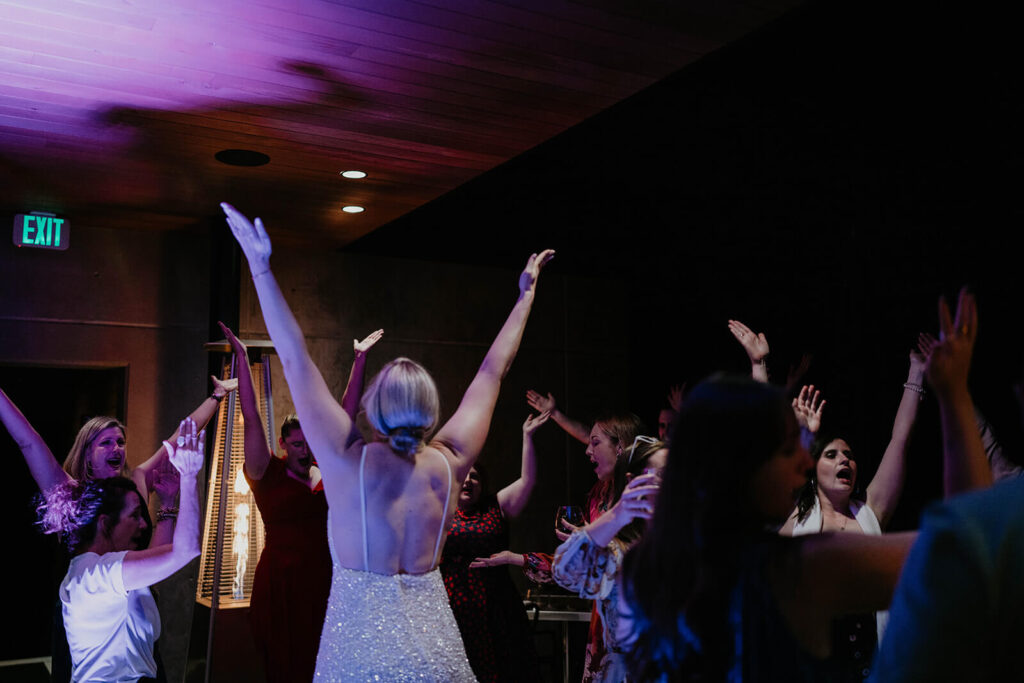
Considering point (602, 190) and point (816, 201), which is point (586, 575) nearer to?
point (816, 201)

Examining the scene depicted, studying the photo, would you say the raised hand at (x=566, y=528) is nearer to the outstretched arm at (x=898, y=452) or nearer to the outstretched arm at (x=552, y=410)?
the outstretched arm at (x=898, y=452)

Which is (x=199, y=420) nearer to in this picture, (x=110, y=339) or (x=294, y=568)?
(x=294, y=568)

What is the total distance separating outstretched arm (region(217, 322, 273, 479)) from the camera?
3814mm

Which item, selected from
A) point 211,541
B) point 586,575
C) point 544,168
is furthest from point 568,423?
point 586,575

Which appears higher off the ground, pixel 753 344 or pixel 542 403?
pixel 753 344

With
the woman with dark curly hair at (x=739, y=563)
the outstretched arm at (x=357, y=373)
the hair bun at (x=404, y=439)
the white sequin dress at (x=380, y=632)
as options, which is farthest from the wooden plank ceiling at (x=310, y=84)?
the woman with dark curly hair at (x=739, y=563)

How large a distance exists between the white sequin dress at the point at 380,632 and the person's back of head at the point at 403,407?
88mm

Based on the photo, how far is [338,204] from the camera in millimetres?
5594

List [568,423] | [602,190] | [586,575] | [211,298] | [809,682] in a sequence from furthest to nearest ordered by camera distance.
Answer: [602,190]
[211,298]
[568,423]
[586,575]
[809,682]

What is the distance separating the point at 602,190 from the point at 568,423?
5.93 feet

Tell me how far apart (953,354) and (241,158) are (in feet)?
13.6

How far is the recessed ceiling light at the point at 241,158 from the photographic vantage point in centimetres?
463

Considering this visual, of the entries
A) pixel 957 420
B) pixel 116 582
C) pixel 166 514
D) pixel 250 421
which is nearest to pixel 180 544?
pixel 116 582

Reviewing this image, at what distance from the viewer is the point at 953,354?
1215mm
